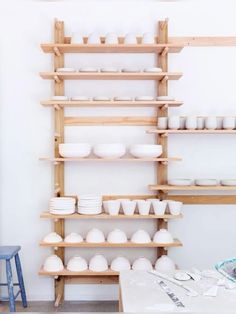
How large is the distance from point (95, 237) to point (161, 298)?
56.9 inches

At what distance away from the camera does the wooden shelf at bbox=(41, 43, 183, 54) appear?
311cm

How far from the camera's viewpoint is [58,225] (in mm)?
3277

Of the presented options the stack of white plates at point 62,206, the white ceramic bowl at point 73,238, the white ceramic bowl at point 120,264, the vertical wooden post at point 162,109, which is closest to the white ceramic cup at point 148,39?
the vertical wooden post at point 162,109

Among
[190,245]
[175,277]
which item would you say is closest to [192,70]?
[190,245]

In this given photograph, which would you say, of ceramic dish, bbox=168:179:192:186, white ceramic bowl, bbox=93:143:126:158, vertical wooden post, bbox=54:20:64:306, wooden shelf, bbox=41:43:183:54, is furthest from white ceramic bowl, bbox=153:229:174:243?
wooden shelf, bbox=41:43:183:54

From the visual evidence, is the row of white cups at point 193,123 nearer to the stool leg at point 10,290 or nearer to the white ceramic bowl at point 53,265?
the white ceramic bowl at point 53,265

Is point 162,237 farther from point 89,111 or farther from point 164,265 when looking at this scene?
point 89,111

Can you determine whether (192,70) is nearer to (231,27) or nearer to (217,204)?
(231,27)

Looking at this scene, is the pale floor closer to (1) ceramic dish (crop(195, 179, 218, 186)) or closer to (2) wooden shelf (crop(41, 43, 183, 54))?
(1) ceramic dish (crop(195, 179, 218, 186))

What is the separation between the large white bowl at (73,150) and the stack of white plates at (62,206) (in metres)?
0.35

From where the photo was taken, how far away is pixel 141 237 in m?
3.08

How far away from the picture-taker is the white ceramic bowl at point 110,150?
3.11m

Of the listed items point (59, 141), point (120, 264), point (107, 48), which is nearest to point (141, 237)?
point (120, 264)

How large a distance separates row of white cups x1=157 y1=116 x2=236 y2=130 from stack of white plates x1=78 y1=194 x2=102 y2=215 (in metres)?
0.76
